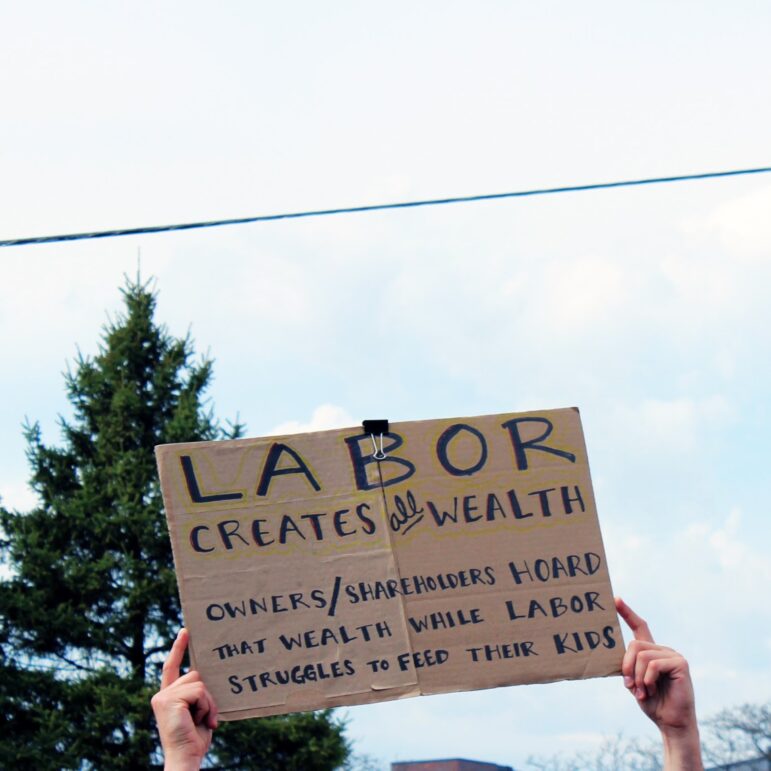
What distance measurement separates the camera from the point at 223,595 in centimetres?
371

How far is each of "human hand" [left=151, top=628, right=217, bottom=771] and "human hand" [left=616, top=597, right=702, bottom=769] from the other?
118 cm

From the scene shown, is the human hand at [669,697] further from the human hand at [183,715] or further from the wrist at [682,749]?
the human hand at [183,715]

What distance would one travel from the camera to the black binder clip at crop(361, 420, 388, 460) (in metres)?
3.86

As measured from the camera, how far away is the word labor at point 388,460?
3.80 meters

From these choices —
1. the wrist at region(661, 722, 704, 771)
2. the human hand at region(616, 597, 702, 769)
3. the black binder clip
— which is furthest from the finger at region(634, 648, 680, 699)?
the black binder clip

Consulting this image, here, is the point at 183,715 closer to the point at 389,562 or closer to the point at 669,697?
the point at 389,562

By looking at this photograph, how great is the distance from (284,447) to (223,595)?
18.2 inches

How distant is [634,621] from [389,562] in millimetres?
744

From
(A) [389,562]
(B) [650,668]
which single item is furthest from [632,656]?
(A) [389,562]

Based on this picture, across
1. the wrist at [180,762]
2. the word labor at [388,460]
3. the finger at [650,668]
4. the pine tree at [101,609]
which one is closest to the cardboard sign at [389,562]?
the word labor at [388,460]

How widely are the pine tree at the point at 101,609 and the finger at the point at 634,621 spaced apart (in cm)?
1756

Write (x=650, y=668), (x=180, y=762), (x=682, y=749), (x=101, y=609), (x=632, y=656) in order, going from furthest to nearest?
(x=101, y=609)
(x=632, y=656)
(x=650, y=668)
(x=682, y=749)
(x=180, y=762)

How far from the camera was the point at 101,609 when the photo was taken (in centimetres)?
2223

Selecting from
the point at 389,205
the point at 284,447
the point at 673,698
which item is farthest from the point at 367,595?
the point at 389,205
